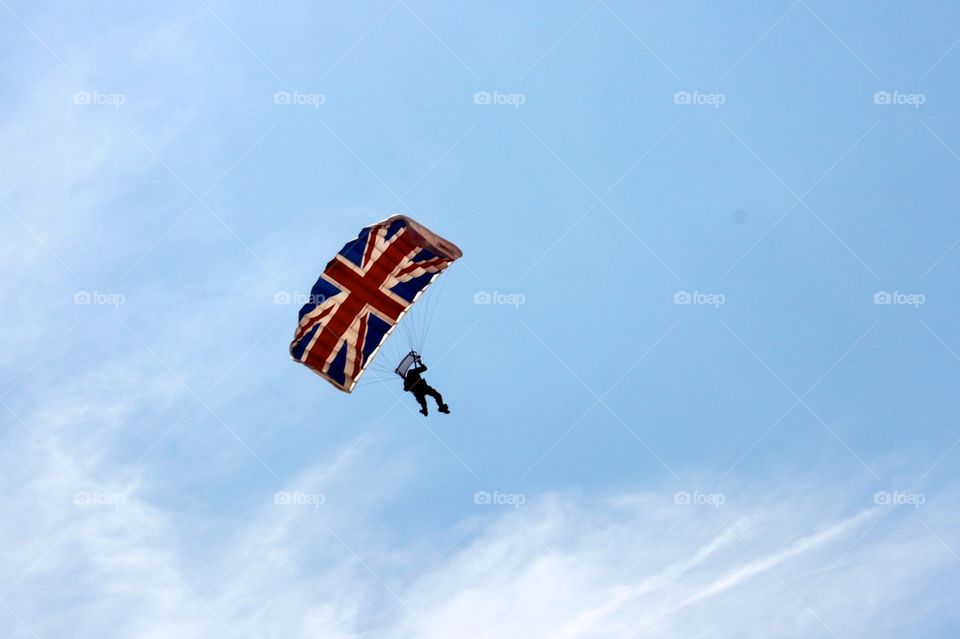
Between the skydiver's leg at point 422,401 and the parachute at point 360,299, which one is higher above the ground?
the parachute at point 360,299

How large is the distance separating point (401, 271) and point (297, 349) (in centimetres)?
496

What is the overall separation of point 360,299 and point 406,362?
9.87 feet

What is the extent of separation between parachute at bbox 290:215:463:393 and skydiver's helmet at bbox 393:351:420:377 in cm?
107

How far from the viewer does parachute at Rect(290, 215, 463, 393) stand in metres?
48.3

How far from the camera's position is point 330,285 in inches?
1906

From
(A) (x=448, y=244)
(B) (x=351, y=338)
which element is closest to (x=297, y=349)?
(B) (x=351, y=338)

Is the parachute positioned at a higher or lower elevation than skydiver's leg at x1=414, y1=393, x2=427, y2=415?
higher

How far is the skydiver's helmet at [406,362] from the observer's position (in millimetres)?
48312

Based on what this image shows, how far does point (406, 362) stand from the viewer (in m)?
48.5

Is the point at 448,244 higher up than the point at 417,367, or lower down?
higher up

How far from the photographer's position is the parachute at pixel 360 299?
48.3m

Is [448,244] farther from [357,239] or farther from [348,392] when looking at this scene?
[348,392]

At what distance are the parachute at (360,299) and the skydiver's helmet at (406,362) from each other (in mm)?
1070

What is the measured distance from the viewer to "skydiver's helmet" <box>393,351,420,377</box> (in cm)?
4831
